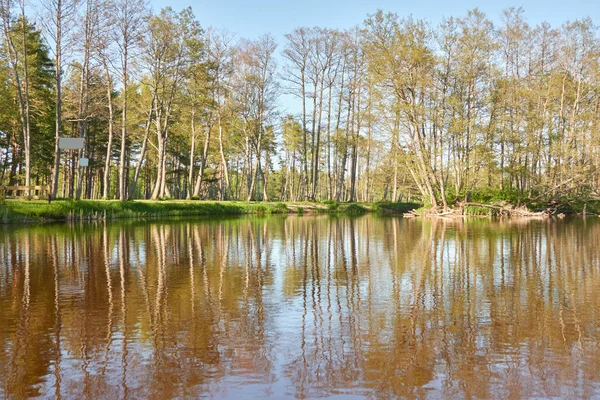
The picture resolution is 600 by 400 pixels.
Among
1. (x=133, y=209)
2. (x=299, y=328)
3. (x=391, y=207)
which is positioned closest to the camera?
(x=299, y=328)

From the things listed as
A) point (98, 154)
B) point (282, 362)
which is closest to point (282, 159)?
point (98, 154)

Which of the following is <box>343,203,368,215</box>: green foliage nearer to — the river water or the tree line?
the tree line

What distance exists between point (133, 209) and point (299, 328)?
85.4ft

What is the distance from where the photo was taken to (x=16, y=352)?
15.8 feet

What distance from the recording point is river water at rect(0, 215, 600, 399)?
405 cm

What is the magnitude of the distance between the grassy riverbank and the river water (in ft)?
46.9

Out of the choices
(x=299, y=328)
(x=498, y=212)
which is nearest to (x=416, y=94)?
(x=498, y=212)

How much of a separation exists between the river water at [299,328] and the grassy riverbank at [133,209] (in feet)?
46.9

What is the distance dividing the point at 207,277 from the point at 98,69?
1183 inches

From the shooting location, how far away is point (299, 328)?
5.69m

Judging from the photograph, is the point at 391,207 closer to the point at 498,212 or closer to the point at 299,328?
the point at 498,212

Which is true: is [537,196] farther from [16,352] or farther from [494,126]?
[16,352]

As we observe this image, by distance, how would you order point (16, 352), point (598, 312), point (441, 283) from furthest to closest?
point (441, 283)
point (598, 312)
point (16, 352)

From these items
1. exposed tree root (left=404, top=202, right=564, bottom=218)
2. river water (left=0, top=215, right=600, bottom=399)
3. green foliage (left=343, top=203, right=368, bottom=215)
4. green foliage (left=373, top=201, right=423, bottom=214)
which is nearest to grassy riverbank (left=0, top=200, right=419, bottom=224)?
green foliage (left=343, top=203, right=368, bottom=215)
